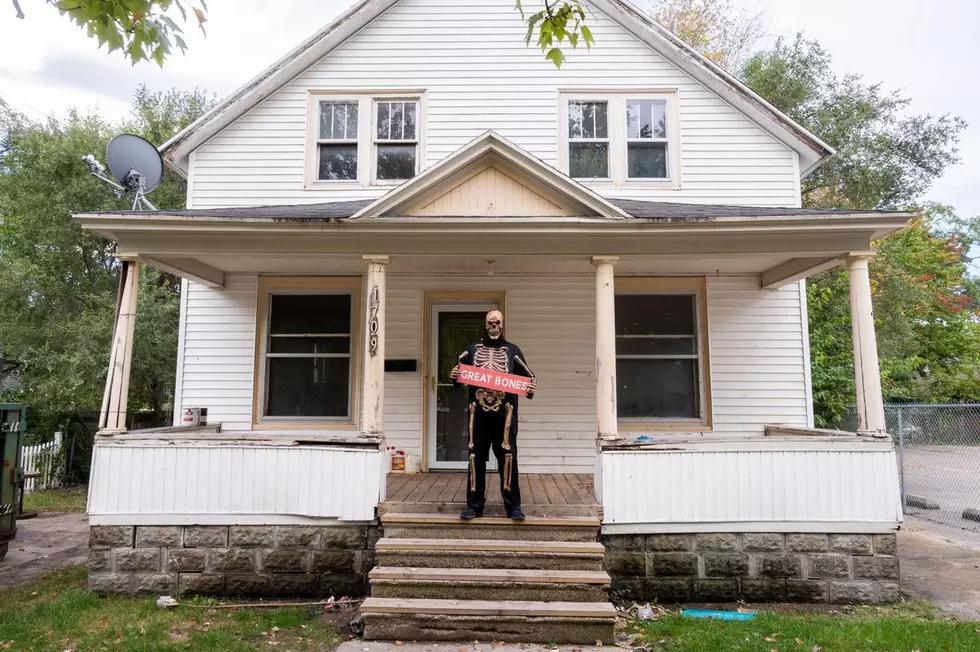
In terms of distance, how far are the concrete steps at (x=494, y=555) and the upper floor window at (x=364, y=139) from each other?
4798mm

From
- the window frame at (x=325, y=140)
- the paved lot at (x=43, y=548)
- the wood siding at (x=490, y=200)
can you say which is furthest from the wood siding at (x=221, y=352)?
the wood siding at (x=490, y=200)

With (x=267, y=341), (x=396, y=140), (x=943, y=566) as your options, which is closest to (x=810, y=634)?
(x=943, y=566)

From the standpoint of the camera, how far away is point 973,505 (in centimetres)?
826

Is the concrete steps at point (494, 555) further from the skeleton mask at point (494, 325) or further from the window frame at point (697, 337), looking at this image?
the window frame at point (697, 337)

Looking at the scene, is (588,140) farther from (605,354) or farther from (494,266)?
(605,354)

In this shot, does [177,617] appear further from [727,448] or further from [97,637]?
[727,448]

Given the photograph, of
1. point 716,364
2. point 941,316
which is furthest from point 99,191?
point 941,316

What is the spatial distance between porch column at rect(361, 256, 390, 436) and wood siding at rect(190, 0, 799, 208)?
225cm

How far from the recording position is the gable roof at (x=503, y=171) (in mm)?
5480

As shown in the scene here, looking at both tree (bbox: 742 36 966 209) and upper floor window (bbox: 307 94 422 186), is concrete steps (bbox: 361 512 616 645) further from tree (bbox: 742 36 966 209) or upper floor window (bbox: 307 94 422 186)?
tree (bbox: 742 36 966 209)

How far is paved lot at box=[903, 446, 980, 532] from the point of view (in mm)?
8094

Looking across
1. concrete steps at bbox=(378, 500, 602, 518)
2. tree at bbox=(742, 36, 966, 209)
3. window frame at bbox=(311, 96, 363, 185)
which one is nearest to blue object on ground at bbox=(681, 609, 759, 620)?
concrete steps at bbox=(378, 500, 602, 518)

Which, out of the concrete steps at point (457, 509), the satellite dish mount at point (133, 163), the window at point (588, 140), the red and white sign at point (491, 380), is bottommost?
the concrete steps at point (457, 509)

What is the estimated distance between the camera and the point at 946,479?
8.82 meters
